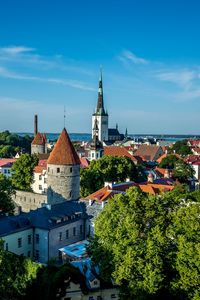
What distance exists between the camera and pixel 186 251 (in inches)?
882

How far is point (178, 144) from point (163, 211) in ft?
349

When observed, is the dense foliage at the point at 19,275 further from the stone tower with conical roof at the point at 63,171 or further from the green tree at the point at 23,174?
the green tree at the point at 23,174

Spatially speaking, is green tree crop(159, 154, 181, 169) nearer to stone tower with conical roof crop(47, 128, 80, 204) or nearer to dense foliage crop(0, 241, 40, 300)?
stone tower with conical roof crop(47, 128, 80, 204)

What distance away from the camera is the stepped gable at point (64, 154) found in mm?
43844

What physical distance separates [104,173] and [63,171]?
38.3 ft

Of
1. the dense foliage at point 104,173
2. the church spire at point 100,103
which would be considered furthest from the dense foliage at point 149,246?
the church spire at point 100,103

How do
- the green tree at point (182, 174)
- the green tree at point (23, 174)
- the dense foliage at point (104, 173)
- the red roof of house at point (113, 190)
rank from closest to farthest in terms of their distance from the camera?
1. the red roof of house at point (113, 190)
2. the dense foliage at point (104, 173)
3. the green tree at point (23, 174)
4. the green tree at point (182, 174)

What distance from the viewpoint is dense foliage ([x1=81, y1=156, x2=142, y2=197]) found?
53250 millimetres

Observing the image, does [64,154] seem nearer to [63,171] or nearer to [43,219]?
[63,171]

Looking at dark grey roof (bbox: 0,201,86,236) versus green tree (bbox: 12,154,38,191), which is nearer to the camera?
dark grey roof (bbox: 0,201,86,236)

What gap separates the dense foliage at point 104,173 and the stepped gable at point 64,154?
922cm

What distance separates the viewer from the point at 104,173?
179 ft

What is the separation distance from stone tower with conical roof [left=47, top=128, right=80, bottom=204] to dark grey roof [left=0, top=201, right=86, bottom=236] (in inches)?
241

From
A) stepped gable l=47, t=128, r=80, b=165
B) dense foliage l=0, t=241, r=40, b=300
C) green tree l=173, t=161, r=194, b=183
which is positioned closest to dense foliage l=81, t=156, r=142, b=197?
stepped gable l=47, t=128, r=80, b=165
